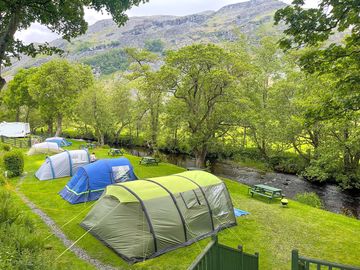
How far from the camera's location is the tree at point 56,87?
42531 mm

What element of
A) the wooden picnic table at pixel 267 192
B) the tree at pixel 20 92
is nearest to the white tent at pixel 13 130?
the tree at pixel 20 92

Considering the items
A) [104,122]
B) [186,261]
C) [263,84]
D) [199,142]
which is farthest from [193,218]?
[104,122]

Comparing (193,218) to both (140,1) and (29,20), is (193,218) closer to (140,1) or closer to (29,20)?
(140,1)

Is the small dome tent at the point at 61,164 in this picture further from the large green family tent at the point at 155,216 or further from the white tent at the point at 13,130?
the white tent at the point at 13,130

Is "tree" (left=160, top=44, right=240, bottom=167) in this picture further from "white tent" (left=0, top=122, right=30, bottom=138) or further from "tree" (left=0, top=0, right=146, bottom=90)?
"white tent" (left=0, top=122, right=30, bottom=138)

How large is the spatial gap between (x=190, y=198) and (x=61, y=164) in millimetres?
13573

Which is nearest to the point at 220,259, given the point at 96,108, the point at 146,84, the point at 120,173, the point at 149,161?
the point at 120,173

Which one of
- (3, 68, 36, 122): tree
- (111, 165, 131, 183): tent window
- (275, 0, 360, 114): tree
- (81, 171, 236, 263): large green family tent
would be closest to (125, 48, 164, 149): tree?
(111, 165, 131, 183): tent window

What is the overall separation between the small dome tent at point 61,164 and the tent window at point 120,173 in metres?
5.84

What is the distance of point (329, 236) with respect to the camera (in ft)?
41.3

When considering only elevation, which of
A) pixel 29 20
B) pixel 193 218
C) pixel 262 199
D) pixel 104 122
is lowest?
pixel 262 199

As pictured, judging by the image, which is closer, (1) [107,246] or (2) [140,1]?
(2) [140,1]

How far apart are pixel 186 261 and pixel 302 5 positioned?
851cm

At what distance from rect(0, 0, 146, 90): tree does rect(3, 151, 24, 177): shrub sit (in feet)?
46.5
